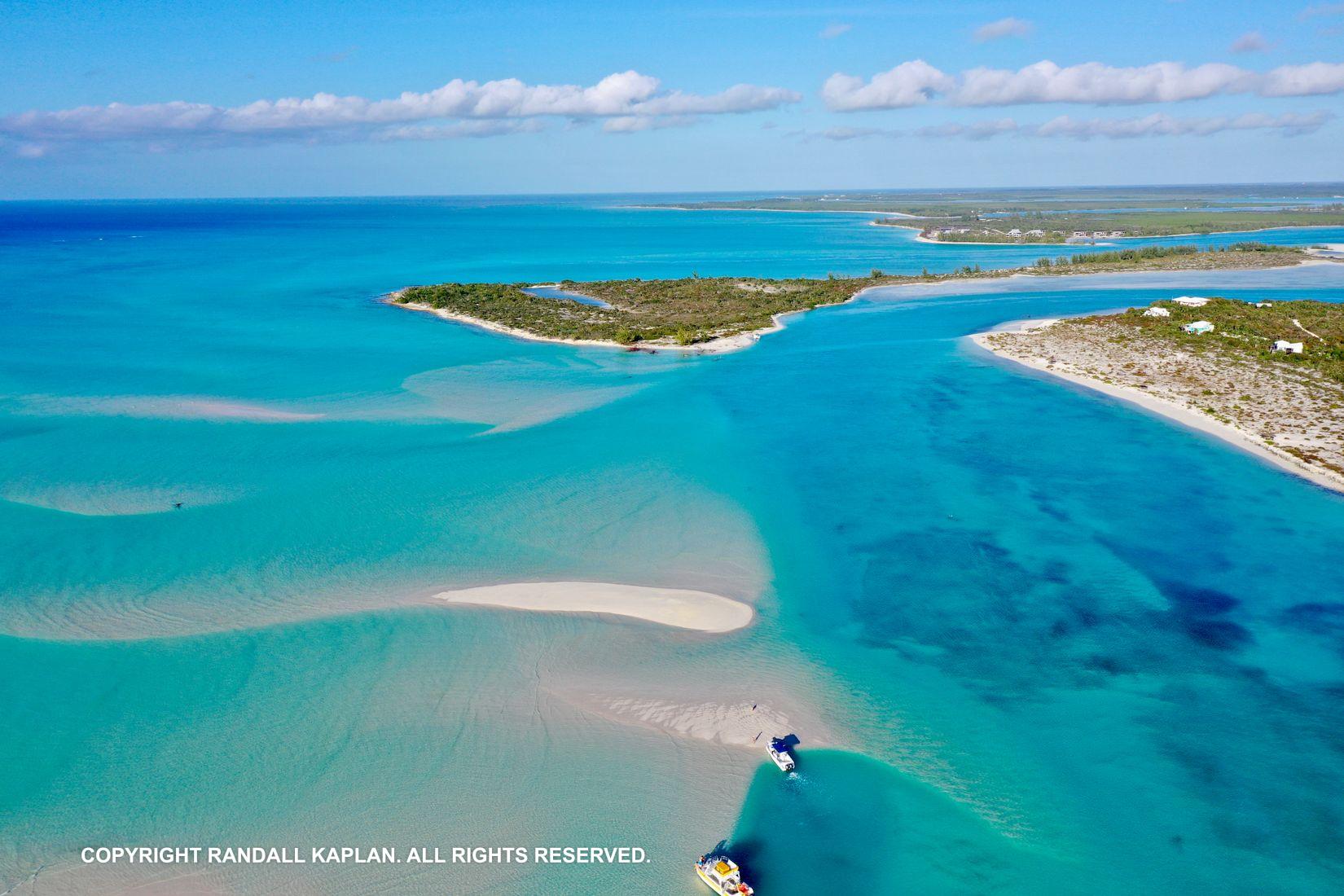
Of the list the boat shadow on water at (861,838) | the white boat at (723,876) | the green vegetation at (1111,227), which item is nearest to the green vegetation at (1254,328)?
the boat shadow on water at (861,838)

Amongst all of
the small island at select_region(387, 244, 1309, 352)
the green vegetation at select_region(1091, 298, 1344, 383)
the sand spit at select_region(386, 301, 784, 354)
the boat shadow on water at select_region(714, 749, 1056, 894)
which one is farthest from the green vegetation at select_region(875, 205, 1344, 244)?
the boat shadow on water at select_region(714, 749, 1056, 894)

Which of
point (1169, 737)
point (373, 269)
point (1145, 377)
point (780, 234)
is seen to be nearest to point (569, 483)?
point (1169, 737)

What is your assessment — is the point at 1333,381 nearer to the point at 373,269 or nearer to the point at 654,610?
the point at 654,610

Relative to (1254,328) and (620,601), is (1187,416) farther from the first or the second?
(620,601)

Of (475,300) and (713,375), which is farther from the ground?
(475,300)

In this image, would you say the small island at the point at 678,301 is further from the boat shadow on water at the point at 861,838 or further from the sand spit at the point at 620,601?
the boat shadow on water at the point at 861,838

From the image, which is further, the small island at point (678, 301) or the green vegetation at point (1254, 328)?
the small island at point (678, 301)
